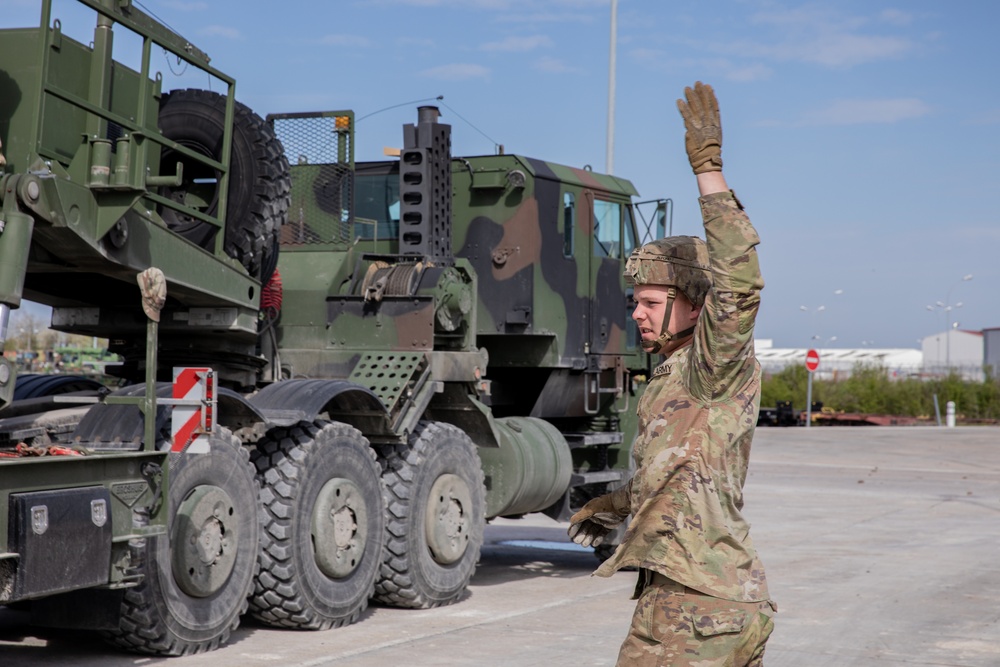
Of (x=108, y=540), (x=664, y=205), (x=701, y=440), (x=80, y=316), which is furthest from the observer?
(x=664, y=205)

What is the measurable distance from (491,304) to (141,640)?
474cm

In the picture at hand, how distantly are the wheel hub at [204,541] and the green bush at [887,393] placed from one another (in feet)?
142

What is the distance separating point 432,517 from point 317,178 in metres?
3.16

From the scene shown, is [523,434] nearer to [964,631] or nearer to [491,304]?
[491,304]

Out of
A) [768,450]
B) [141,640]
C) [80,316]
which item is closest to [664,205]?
[80,316]

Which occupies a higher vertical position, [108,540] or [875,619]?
[108,540]

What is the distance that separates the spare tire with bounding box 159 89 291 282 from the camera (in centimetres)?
801

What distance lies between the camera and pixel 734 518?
145 inches

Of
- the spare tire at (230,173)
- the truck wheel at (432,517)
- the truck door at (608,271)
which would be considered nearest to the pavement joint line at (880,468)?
the truck door at (608,271)

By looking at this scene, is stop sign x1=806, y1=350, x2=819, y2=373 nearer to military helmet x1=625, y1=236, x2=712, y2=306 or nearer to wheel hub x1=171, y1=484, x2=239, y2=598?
wheel hub x1=171, y1=484, x2=239, y2=598

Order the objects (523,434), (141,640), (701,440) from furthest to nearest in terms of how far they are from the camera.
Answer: (523,434)
(141,640)
(701,440)

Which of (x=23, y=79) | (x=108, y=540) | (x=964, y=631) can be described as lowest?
(x=964, y=631)

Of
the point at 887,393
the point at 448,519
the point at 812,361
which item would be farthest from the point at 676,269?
the point at 887,393

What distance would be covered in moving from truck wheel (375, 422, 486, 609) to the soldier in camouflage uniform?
5.68 meters
